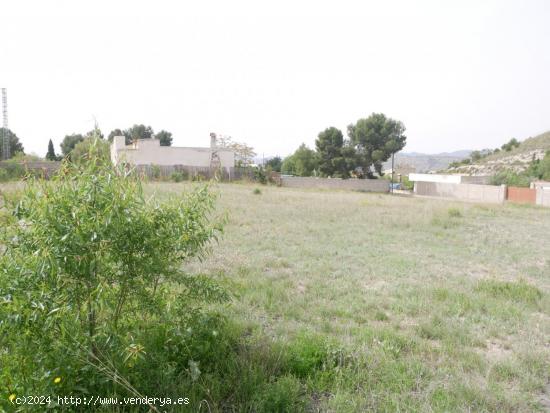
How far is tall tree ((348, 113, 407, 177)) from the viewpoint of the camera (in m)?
39.6

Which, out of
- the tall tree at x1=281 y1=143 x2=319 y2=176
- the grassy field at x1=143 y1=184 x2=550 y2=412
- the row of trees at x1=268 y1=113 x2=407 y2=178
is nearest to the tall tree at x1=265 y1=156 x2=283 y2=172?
the tall tree at x1=281 y1=143 x2=319 y2=176

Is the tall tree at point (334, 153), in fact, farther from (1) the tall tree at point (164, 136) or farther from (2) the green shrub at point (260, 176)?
(1) the tall tree at point (164, 136)

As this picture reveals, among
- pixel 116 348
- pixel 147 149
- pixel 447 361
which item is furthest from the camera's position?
pixel 147 149

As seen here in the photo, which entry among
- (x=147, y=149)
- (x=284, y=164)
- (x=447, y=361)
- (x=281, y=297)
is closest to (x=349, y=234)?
(x=281, y=297)

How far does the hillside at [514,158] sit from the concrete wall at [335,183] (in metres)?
19.9

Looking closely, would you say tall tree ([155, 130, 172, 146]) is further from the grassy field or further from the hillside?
the grassy field

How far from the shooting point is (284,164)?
54.7m

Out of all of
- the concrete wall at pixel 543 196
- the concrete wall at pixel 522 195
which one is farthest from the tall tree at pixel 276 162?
the concrete wall at pixel 543 196

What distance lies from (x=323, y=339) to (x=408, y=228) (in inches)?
313

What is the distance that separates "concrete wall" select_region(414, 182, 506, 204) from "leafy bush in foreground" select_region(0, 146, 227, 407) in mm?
29138

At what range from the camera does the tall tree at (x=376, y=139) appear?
3956 cm

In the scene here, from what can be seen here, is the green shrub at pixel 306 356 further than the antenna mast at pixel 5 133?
No

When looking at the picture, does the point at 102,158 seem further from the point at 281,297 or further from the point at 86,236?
the point at 281,297

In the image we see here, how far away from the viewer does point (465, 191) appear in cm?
3219
